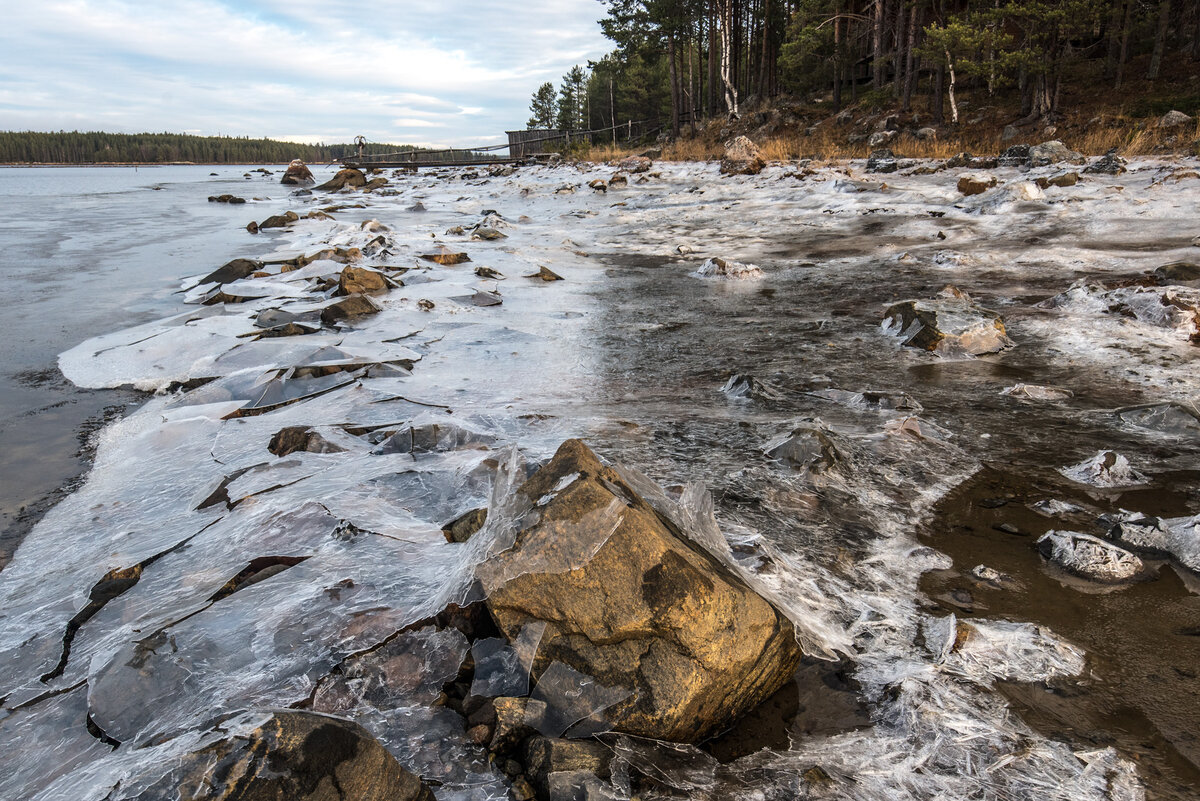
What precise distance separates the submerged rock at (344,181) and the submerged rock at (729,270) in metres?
21.5

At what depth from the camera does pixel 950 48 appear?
15.7 meters

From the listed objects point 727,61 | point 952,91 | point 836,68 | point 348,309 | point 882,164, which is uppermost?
point 727,61

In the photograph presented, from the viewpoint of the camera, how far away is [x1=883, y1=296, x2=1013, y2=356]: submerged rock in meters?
4.30

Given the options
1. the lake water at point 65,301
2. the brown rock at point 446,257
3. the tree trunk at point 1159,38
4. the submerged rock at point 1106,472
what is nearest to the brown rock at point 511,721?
the lake water at point 65,301

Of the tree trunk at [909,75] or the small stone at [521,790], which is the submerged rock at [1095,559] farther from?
the tree trunk at [909,75]

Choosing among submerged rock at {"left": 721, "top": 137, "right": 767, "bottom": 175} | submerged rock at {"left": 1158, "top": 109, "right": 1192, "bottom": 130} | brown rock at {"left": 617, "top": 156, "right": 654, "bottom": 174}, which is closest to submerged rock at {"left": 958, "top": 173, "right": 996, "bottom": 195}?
submerged rock at {"left": 1158, "top": 109, "right": 1192, "bottom": 130}

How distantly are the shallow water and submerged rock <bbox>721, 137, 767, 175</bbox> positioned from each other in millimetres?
10198

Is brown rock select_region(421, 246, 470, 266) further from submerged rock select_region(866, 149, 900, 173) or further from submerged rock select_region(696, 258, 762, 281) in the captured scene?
submerged rock select_region(866, 149, 900, 173)

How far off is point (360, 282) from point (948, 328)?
5.21 meters

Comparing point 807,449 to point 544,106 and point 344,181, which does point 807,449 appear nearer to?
point 344,181

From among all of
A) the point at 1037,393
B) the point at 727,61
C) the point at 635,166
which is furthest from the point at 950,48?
the point at 1037,393

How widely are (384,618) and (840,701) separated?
1.24 meters

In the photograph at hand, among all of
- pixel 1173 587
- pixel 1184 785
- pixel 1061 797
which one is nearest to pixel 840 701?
pixel 1061 797

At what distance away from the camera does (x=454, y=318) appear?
5.59 metres
